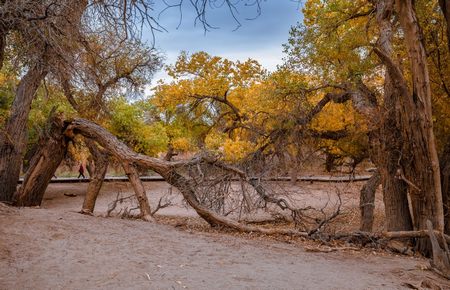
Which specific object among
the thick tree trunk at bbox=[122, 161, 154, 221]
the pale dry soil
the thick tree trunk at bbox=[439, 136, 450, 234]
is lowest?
the pale dry soil

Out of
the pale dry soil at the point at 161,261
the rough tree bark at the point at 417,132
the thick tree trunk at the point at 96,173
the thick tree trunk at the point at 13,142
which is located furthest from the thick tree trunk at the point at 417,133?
the thick tree trunk at the point at 13,142

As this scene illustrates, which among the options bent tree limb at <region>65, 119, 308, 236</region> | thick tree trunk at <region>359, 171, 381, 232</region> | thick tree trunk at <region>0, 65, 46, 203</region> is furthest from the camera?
thick tree trunk at <region>359, 171, 381, 232</region>

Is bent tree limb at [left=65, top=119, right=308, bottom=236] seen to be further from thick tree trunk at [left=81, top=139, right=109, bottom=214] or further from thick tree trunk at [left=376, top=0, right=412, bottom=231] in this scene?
thick tree trunk at [left=376, top=0, right=412, bottom=231]

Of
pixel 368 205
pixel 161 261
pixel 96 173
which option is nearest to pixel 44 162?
pixel 96 173

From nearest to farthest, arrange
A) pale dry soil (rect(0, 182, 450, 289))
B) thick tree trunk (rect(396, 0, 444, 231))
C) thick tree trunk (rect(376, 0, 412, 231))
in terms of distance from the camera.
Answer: pale dry soil (rect(0, 182, 450, 289)), thick tree trunk (rect(396, 0, 444, 231)), thick tree trunk (rect(376, 0, 412, 231))

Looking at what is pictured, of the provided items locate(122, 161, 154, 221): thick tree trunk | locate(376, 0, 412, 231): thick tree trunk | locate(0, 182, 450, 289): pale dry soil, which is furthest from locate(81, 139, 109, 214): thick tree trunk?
locate(376, 0, 412, 231): thick tree trunk

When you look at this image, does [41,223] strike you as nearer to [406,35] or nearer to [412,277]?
[412,277]

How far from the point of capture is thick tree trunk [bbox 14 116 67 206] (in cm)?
1205

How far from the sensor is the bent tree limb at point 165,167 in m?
9.64

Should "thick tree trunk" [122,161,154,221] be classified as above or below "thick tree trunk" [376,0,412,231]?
below

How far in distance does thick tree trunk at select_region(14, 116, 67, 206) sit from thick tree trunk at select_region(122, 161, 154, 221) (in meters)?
2.22

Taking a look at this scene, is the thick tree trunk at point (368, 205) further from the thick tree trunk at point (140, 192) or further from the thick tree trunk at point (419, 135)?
the thick tree trunk at point (140, 192)

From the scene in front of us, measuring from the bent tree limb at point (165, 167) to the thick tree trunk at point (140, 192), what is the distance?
0.15 metres

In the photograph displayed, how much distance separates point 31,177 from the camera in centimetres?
1210
